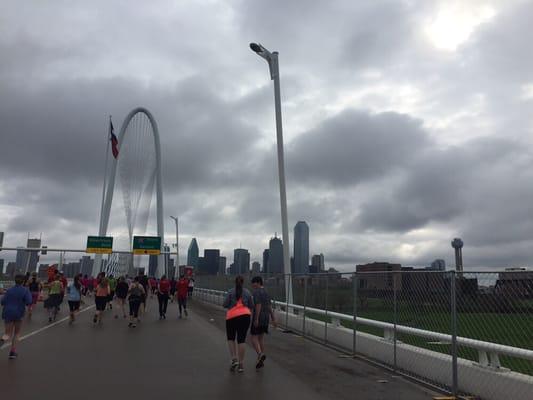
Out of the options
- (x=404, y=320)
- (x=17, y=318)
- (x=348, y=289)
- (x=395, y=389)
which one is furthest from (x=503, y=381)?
(x=17, y=318)

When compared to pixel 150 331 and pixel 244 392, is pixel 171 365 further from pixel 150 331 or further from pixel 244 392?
pixel 150 331

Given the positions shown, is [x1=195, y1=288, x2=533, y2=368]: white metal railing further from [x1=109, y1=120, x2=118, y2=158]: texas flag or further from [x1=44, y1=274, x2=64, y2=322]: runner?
[x1=109, y1=120, x2=118, y2=158]: texas flag

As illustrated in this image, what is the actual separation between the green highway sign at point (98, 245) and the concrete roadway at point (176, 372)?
44.2m

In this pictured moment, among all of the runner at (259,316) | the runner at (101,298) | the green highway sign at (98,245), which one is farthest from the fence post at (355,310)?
the green highway sign at (98,245)

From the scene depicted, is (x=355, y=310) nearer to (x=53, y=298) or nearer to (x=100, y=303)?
(x=100, y=303)

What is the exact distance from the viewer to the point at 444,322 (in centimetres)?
811

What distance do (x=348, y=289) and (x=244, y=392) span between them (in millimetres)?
4918

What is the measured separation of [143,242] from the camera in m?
54.5

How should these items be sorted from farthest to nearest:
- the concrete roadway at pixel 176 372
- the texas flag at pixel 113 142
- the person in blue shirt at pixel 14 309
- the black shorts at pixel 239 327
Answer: the texas flag at pixel 113 142 < the person in blue shirt at pixel 14 309 < the black shorts at pixel 239 327 < the concrete roadway at pixel 176 372

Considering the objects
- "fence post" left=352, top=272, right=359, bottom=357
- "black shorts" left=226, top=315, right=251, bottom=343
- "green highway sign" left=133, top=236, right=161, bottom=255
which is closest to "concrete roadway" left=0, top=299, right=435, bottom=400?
"fence post" left=352, top=272, right=359, bottom=357

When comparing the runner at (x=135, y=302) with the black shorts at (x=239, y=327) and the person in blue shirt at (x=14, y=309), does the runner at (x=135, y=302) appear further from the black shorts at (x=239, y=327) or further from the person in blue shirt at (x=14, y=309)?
the black shorts at (x=239, y=327)

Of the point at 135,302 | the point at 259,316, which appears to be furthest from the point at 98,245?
the point at 259,316

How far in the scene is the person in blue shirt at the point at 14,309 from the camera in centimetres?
970

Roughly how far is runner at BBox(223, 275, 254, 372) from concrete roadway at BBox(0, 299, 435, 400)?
0.32 m
